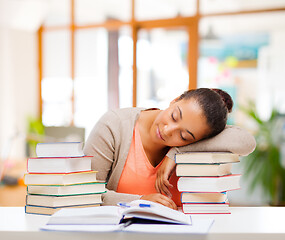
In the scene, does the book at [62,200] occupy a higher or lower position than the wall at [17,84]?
lower

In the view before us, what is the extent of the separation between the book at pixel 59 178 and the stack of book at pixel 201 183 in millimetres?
278

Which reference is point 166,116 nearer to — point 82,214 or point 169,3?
point 82,214

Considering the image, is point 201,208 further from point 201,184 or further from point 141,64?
point 141,64

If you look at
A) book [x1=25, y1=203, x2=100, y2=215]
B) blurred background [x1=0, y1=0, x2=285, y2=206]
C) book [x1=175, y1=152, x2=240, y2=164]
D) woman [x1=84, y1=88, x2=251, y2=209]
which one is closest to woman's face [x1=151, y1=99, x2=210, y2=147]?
woman [x1=84, y1=88, x2=251, y2=209]

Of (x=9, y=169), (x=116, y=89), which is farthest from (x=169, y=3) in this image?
(x=9, y=169)

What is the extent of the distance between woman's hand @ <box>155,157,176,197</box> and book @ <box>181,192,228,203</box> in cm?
14

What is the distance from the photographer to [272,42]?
504 cm

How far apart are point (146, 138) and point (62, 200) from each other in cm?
46

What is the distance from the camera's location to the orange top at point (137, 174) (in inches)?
59.7

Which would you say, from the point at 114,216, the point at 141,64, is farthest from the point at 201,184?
the point at 141,64

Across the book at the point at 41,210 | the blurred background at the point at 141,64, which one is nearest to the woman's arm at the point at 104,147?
the book at the point at 41,210

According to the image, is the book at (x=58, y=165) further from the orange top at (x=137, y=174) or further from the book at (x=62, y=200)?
the orange top at (x=137, y=174)

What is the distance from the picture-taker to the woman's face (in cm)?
136

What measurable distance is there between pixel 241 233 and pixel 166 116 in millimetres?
538
